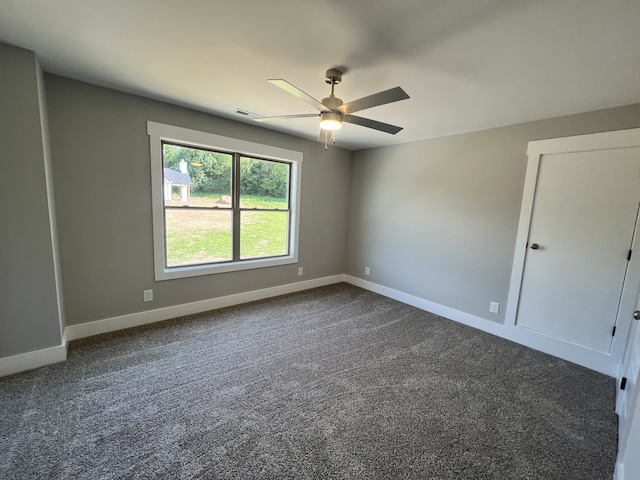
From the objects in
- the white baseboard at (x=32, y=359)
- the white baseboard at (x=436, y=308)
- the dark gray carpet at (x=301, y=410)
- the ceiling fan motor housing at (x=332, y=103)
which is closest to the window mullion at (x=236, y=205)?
the dark gray carpet at (x=301, y=410)

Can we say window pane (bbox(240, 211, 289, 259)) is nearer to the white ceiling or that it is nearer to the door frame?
the white ceiling

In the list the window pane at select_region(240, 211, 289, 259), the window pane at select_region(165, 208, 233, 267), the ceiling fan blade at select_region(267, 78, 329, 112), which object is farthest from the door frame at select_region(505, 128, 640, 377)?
A: the window pane at select_region(165, 208, 233, 267)

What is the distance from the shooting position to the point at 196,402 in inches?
74.5

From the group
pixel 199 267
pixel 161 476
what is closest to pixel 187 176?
pixel 199 267

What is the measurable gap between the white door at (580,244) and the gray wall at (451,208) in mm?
228

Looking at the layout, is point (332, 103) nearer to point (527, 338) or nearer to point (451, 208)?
point (451, 208)

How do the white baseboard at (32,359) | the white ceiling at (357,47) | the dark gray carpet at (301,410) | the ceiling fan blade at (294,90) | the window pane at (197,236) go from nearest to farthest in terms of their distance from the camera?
the white ceiling at (357,47), the dark gray carpet at (301,410), the ceiling fan blade at (294,90), the white baseboard at (32,359), the window pane at (197,236)

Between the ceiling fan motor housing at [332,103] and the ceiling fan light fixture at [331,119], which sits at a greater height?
the ceiling fan motor housing at [332,103]

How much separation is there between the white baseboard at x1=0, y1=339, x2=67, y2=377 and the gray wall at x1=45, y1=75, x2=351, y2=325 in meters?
0.43

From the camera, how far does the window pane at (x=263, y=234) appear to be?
3801 mm

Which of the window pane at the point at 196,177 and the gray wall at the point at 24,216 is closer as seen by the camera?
the gray wall at the point at 24,216

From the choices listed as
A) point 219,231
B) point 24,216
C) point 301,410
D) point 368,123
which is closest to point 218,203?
point 219,231

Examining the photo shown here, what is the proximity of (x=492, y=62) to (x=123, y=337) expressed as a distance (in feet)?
12.7

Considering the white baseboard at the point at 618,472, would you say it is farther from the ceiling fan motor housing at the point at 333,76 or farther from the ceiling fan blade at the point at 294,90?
the ceiling fan motor housing at the point at 333,76
